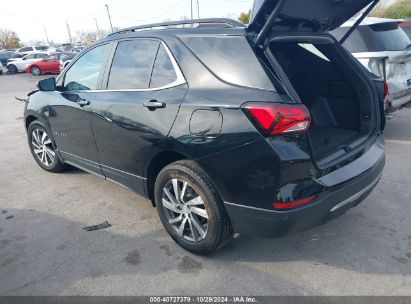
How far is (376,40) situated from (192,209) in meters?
4.52

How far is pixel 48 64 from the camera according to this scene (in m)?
22.6

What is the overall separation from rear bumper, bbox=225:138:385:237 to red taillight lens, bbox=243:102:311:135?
1.46 ft

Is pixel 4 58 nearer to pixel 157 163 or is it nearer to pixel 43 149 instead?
pixel 43 149

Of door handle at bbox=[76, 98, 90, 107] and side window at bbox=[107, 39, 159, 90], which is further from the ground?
side window at bbox=[107, 39, 159, 90]

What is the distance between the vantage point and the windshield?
5.45 meters

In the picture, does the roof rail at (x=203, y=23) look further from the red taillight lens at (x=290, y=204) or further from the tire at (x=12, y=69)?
the tire at (x=12, y=69)

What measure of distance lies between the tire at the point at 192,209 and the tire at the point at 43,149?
226 centimetres

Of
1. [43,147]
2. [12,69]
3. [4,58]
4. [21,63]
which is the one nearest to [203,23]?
[43,147]

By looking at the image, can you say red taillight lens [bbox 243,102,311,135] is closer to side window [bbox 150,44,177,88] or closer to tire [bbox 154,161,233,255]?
tire [bbox 154,161,233,255]

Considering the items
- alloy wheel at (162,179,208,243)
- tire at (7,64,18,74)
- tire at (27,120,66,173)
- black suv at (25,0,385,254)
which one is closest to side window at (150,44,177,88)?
black suv at (25,0,385,254)

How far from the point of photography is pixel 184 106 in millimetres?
2555

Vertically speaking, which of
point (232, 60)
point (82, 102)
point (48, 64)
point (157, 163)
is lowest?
point (48, 64)

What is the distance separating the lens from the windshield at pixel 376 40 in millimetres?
5452

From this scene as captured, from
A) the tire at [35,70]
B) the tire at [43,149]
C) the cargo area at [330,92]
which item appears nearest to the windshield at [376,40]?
the cargo area at [330,92]
